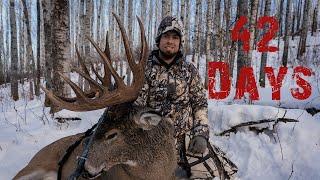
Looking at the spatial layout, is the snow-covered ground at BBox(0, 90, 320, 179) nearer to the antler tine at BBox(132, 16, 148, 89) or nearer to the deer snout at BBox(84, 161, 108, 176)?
the deer snout at BBox(84, 161, 108, 176)

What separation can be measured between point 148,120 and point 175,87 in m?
0.81

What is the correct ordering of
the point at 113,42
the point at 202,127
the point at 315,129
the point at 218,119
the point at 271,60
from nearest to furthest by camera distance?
the point at 202,127 → the point at 315,129 → the point at 218,119 → the point at 271,60 → the point at 113,42

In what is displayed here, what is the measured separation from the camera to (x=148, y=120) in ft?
12.4

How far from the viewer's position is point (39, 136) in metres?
6.86

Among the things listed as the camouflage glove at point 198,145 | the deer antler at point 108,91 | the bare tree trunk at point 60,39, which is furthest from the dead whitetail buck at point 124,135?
the bare tree trunk at point 60,39

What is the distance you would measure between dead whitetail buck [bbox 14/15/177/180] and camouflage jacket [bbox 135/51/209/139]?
0.36 m

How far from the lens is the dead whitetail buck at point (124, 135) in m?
3.64

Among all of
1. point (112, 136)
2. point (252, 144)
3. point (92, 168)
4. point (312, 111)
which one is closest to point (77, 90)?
point (112, 136)

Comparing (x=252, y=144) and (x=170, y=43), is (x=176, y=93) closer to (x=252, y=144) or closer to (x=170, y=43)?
(x=170, y=43)

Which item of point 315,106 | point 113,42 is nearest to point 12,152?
point 315,106

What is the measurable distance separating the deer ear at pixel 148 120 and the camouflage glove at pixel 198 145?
0.59m

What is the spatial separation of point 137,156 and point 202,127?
0.91 meters

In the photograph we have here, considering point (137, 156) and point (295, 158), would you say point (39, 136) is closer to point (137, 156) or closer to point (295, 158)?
point (137, 156)

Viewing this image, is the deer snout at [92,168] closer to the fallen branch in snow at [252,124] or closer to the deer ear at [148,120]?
the deer ear at [148,120]
